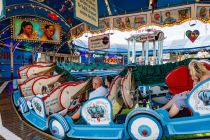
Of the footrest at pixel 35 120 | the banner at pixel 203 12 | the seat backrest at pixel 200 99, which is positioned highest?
the banner at pixel 203 12

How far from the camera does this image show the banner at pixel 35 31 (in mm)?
12844

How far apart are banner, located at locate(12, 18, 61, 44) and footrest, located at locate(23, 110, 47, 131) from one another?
893 centimetres

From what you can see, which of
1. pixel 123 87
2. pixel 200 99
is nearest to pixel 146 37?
pixel 123 87

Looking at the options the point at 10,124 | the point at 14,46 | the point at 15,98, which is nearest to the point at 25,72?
the point at 15,98

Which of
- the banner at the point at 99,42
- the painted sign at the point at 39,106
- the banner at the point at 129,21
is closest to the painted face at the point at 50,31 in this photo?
the banner at the point at 99,42

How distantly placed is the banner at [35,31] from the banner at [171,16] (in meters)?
8.53

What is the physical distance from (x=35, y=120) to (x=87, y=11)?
288 centimetres

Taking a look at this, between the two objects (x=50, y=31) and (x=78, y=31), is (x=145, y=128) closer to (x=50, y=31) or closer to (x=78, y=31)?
(x=78, y=31)

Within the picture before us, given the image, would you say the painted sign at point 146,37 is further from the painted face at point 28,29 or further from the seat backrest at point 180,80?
the painted face at point 28,29

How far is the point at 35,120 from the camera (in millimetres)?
4727

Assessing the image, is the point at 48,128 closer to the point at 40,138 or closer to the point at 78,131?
the point at 40,138

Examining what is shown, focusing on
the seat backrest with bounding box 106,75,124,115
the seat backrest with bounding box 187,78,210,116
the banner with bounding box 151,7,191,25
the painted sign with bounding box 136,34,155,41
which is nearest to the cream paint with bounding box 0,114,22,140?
the seat backrest with bounding box 106,75,124,115

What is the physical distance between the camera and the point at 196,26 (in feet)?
23.1

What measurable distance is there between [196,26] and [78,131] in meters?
5.32
